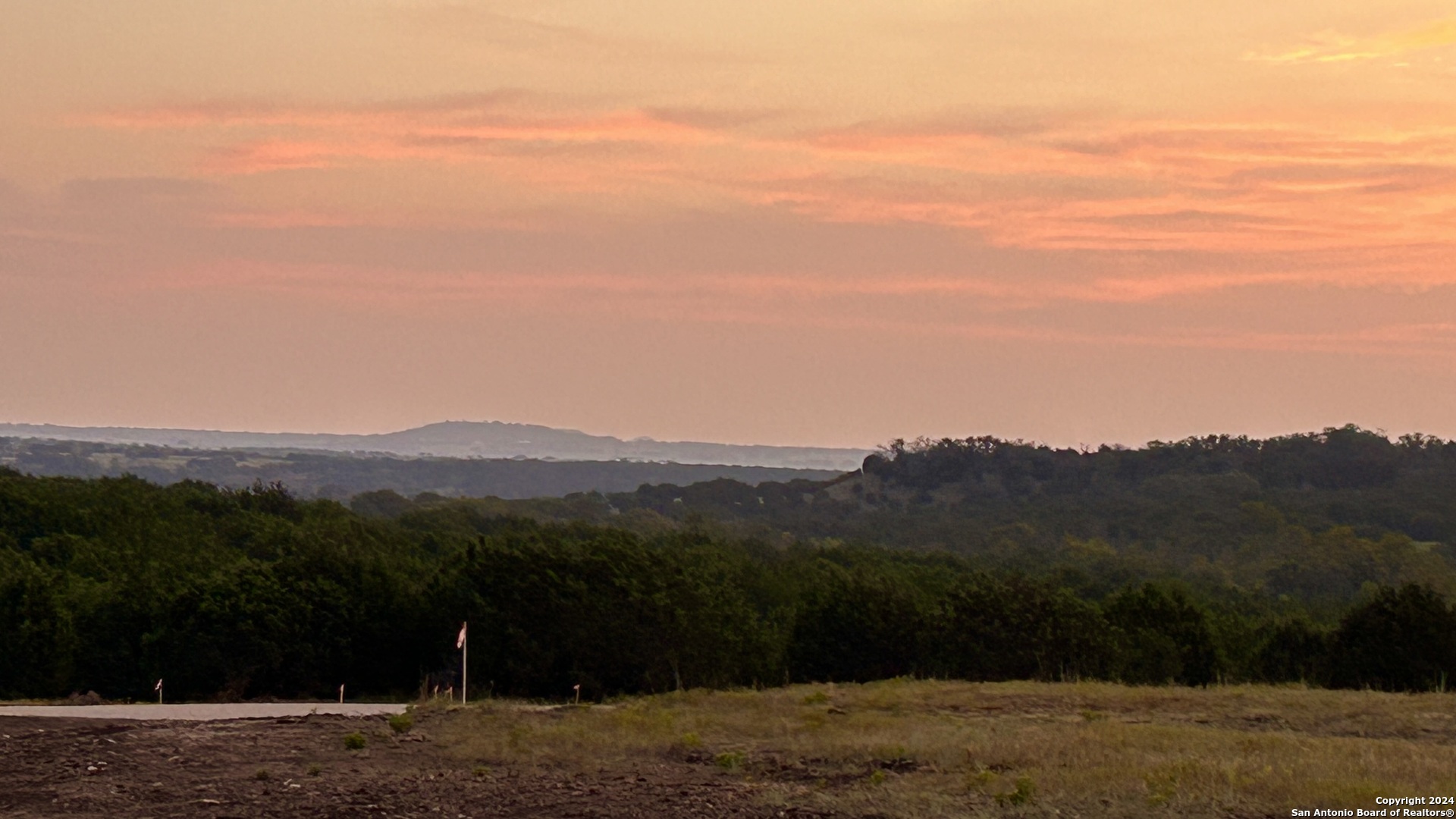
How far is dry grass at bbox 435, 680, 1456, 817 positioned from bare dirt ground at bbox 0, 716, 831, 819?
69 cm

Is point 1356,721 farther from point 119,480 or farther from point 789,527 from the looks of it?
point 789,527

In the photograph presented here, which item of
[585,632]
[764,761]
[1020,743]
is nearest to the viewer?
[764,761]

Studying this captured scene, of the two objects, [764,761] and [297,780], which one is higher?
[297,780]

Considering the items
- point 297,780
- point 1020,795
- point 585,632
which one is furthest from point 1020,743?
point 585,632

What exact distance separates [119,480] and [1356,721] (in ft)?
244

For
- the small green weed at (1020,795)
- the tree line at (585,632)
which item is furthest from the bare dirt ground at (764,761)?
the tree line at (585,632)

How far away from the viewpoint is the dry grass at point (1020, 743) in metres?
16.5

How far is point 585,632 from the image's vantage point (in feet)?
118

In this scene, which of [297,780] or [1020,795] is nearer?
[1020,795]

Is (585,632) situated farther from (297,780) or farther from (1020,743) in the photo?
(297,780)

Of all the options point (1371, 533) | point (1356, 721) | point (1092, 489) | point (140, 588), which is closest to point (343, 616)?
point (140, 588)

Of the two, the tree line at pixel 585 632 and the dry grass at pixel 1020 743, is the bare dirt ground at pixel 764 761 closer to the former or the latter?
the dry grass at pixel 1020 743

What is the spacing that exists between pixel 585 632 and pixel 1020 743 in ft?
57.0

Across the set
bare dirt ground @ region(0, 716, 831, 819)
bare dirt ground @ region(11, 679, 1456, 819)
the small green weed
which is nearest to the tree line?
bare dirt ground @ region(11, 679, 1456, 819)
